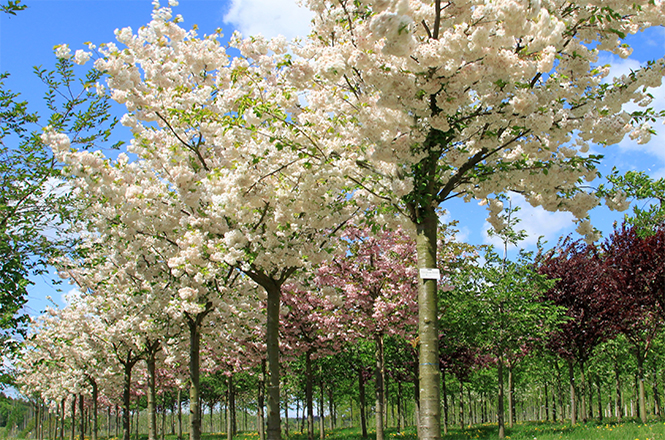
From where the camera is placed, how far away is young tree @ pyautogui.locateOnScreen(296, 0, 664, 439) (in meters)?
5.27

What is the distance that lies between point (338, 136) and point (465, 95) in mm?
2826

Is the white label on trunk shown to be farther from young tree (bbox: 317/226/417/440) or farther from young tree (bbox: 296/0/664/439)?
young tree (bbox: 317/226/417/440)

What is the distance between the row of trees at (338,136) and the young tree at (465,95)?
3cm

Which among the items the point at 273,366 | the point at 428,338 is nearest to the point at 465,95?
the point at 428,338

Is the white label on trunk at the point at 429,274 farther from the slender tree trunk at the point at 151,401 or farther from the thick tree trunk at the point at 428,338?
the slender tree trunk at the point at 151,401

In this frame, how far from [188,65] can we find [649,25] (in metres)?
8.64

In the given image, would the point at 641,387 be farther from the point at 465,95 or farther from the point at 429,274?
the point at 465,95

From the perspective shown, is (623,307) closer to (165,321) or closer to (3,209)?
(165,321)

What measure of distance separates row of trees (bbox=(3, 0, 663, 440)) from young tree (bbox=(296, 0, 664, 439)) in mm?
28

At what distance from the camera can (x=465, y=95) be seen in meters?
5.77

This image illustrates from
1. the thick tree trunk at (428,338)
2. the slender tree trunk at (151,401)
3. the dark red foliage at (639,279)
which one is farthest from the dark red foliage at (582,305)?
the slender tree trunk at (151,401)

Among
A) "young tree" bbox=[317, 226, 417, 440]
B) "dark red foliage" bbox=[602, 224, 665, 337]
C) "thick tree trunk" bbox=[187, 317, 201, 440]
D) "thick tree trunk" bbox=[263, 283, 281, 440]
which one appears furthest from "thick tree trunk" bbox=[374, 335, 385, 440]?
"dark red foliage" bbox=[602, 224, 665, 337]

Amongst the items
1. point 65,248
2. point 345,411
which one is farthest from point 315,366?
point 345,411

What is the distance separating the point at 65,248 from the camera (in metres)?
10.1
